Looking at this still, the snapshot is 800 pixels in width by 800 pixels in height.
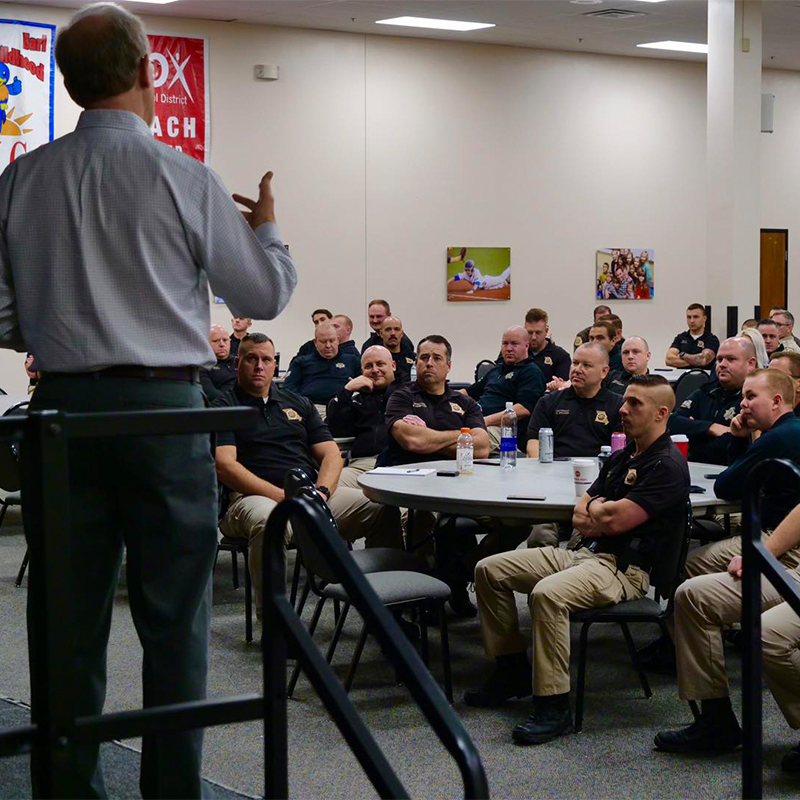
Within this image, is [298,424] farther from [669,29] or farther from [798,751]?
[669,29]

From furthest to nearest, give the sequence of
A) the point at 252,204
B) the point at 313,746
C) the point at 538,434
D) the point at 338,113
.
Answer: the point at 338,113, the point at 538,434, the point at 313,746, the point at 252,204

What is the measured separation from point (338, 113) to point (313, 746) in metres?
10.4

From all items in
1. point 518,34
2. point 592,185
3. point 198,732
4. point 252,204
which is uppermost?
point 518,34

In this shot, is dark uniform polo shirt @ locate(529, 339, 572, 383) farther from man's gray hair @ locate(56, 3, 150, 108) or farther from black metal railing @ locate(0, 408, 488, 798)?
black metal railing @ locate(0, 408, 488, 798)

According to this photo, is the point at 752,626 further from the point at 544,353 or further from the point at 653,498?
the point at 544,353

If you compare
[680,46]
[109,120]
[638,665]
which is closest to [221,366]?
[638,665]

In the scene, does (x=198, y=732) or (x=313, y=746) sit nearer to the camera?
(x=198, y=732)

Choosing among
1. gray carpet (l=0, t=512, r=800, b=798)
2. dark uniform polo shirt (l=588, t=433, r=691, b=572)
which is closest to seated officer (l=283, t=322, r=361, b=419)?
gray carpet (l=0, t=512, r=800, b=798)

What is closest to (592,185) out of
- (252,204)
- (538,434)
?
(538,434)

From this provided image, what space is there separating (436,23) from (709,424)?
26.5ft

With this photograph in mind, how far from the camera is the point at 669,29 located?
13797 mm

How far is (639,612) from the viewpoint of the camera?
14.2 feet

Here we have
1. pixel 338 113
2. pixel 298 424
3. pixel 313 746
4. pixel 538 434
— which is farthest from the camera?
pixel 338 113

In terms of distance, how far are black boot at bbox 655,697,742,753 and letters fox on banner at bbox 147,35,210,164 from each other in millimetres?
9770
